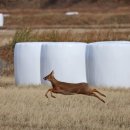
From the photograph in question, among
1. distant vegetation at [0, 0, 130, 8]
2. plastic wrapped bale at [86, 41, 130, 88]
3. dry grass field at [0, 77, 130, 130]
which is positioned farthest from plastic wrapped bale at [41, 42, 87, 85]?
distant vegetation at [0, 0, 130, 8]

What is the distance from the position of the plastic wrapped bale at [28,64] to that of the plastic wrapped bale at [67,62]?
43cm

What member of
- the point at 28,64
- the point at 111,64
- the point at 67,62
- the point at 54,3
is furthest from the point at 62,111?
the point at 54,3

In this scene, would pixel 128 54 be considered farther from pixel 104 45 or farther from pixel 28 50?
pixel 28 50

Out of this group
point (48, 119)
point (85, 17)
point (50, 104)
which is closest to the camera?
point (48, 119)

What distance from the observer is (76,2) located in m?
90.5

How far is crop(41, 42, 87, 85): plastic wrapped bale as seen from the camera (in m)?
15.9

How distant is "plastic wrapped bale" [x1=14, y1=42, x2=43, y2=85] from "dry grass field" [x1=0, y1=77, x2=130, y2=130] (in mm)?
2057

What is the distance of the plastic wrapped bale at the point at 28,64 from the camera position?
16.4m

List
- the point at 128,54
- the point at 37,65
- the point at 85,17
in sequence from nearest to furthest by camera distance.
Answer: the point at 128,54 → the point at 37,65 → the point at 85,17

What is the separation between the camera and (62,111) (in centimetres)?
1109

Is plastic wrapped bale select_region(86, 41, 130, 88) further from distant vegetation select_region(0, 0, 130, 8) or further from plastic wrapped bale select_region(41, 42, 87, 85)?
distant vegetation select_region(0, 0, 130, 8)

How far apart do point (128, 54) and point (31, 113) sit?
502 cm

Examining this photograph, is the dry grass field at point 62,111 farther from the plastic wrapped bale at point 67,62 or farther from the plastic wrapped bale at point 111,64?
the plastic wrapped bale at point 67,62

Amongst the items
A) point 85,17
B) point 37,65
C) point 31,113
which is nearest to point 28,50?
point 37,65
